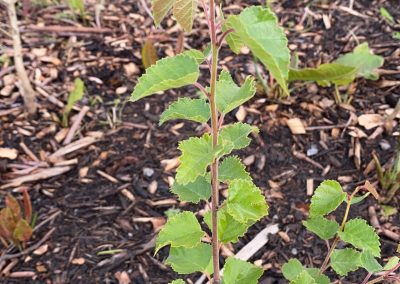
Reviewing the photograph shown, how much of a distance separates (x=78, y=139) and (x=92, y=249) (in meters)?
0.56

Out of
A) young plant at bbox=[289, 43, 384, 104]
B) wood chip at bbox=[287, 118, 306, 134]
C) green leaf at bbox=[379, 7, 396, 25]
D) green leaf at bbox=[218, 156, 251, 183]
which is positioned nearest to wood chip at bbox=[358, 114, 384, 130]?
young plant at bbox=[289, 43, 384, 104]

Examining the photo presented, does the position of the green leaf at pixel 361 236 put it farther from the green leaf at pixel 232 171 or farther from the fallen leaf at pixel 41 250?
the fallen leaf at pixel 41 250

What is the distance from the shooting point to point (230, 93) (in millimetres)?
1012

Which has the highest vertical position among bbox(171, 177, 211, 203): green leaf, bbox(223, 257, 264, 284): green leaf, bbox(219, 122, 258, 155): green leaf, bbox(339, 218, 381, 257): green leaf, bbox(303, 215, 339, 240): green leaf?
bbox(219, 122, 258, 155): green leaf

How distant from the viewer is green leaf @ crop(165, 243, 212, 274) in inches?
48.2

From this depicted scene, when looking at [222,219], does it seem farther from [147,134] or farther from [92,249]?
[147,134]

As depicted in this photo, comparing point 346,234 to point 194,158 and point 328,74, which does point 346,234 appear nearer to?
point 194,158

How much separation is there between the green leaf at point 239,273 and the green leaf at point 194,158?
14.7 inches

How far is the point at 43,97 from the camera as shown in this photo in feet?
8.06

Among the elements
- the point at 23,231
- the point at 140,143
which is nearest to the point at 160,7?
the point at 23,231

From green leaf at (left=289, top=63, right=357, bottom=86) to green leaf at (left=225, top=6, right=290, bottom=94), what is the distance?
1.48 m

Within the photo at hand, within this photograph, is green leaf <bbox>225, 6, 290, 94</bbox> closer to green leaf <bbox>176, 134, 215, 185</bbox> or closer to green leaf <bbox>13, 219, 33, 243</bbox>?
green leaf <bbox>176, 134, 215, 185</bbox>

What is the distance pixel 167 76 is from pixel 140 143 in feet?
4.55

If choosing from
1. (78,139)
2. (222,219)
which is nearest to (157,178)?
(78,139)
